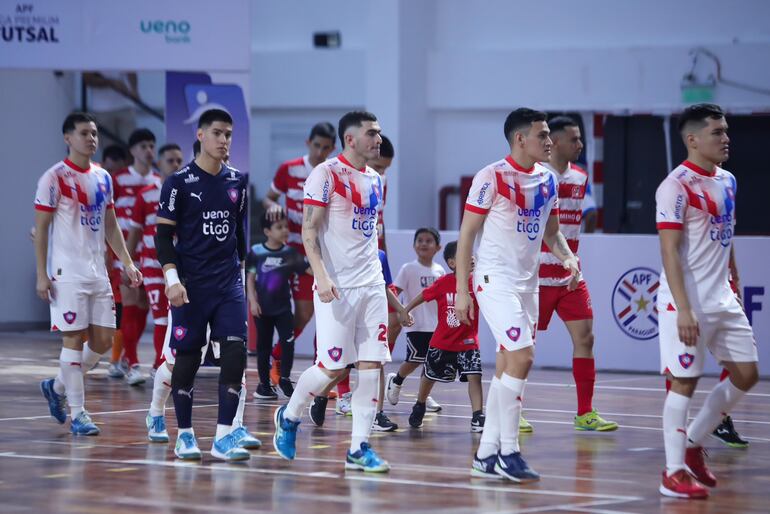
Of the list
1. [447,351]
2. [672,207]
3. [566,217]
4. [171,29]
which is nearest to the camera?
[672,207]

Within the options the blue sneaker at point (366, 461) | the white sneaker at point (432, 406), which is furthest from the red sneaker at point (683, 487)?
the white sneaker at point (432, 406)

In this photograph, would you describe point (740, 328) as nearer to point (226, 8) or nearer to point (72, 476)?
point (72, 476)

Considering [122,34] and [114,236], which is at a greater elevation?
[122,34]

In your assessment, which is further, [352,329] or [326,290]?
[352,329]

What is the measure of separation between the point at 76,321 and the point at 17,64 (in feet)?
21.1

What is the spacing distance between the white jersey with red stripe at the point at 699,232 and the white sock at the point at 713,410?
54 cm

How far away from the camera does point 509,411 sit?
7719 mm

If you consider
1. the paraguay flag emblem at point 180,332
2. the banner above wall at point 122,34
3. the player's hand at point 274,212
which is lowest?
the paraguay flag emblem at point 180,332

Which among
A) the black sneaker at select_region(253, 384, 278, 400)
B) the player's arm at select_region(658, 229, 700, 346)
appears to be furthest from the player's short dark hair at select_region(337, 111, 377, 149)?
the black sneaker at select_region(253, 384, 278, 400)

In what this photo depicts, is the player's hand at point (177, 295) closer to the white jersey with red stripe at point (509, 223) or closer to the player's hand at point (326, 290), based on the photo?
the player's hand at point (326, 290)

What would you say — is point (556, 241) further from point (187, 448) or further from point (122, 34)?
point (122, 34)

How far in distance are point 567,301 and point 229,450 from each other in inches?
117

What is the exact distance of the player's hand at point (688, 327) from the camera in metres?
7.17

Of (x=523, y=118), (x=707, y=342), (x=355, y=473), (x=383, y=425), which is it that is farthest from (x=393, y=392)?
(x=707, y=342)
